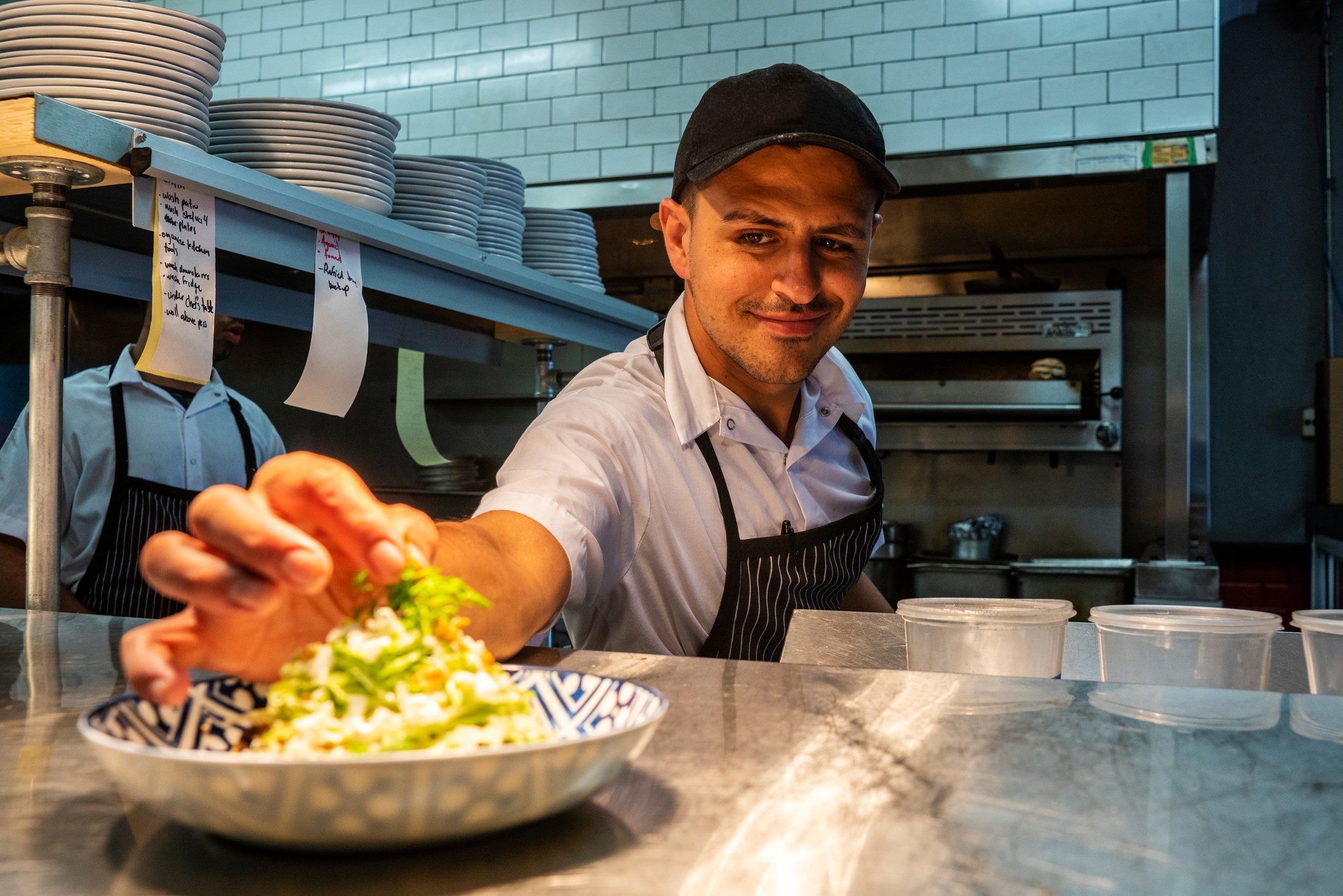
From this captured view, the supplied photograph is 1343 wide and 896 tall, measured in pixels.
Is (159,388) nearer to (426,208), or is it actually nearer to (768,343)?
(426,208)

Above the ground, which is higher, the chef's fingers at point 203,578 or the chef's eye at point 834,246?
the chef's eye at point 834,246

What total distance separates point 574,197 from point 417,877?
3.62 metres

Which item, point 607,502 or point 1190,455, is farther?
point 1190,455

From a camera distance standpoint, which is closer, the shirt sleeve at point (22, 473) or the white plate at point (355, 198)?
the white plate at point (355, 198)

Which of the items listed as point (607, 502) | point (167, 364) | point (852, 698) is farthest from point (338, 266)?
point (852, 698)

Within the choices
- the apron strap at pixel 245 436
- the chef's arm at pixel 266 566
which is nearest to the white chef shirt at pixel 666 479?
the chef's arm at pixel 266 566

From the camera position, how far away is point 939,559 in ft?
12.3

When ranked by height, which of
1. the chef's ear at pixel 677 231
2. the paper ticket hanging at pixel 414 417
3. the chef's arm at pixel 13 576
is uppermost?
the chef's ear at pixel 677 231

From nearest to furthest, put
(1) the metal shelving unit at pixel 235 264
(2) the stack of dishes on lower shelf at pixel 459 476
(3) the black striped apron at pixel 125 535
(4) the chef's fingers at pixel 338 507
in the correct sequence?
(4) the chef's fingers at pixel 338 507 → (1) the metal shelving unit at pixel 235 264 → (3) the black striped apron at pixel 125 535 → (2) the stack of dishes on lower shelf at pixel 459 476

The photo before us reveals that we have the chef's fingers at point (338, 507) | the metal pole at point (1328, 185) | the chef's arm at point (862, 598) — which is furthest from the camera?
the metal pole at point (1328, 185)

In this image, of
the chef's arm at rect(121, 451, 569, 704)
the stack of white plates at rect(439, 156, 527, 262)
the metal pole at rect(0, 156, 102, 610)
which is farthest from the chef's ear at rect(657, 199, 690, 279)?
the chef's arm at rect(121, 451, 569, 704)

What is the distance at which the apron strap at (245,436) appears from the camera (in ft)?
10.8

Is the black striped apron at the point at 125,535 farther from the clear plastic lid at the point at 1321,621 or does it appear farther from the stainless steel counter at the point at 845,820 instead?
the clear plastic lid at the point at 1321,621

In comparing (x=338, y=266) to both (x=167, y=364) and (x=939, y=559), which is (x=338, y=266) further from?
(x=939, y=559)
